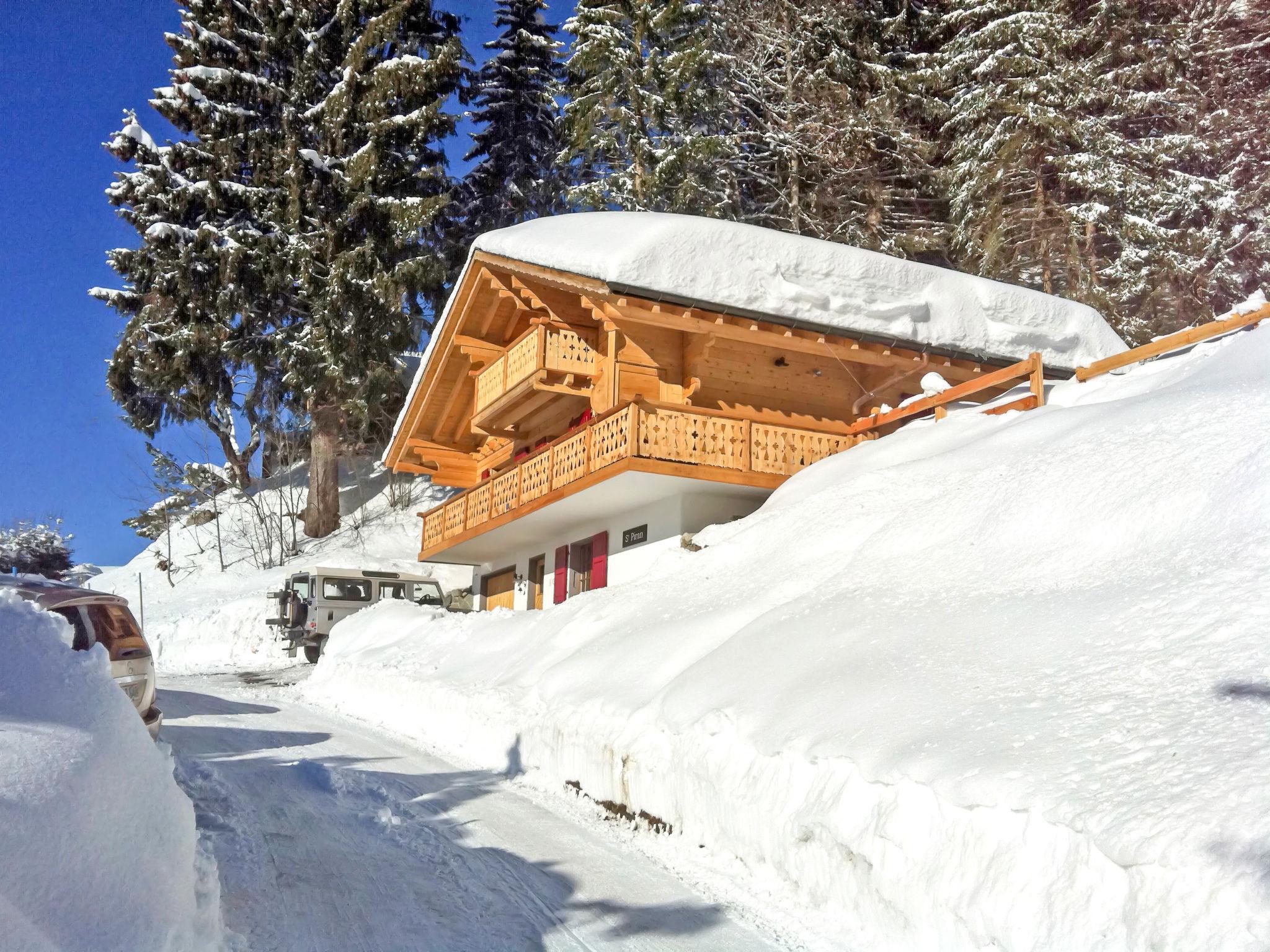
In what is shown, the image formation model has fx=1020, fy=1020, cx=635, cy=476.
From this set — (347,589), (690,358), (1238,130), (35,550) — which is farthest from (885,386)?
(35,550)

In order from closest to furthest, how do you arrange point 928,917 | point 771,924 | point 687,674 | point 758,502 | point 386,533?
point 928,917 → point 771,924 → point 687,674 → point 758,502 → point 386,533

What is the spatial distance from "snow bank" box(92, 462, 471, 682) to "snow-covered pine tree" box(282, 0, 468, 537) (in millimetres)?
3041

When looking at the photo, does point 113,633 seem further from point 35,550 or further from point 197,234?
point 35,550

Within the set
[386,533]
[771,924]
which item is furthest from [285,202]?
[771,924]

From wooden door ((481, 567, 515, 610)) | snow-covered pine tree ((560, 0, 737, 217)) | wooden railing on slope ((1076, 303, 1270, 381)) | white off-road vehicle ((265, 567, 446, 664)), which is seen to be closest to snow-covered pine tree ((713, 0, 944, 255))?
snow-covered pine tree ((560, 0, 737, 217))

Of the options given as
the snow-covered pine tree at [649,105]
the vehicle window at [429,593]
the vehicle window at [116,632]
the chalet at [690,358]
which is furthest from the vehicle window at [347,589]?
the vehicle window at [116,632]

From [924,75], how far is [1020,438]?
2381cm

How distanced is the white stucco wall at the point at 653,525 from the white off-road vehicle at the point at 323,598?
4.82 m

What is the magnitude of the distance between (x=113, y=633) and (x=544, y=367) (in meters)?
11.5

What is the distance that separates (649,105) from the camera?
30.0 metres

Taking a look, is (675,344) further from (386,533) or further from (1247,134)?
(1247,134)

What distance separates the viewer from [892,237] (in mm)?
31188

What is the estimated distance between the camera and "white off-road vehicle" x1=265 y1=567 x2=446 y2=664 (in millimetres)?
23359

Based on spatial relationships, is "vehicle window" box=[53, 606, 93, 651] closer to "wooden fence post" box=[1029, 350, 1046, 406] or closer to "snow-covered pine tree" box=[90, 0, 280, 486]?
"wooden fence post" box=[1029, 350, 1046, 406]
